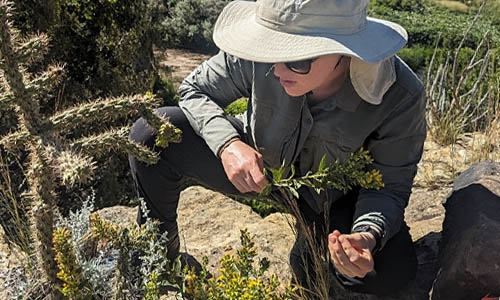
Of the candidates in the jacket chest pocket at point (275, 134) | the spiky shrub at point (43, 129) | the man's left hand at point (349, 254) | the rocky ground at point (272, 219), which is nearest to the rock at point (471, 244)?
the rocky ground at point (272, 219)

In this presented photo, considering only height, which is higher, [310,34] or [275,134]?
[310,34]

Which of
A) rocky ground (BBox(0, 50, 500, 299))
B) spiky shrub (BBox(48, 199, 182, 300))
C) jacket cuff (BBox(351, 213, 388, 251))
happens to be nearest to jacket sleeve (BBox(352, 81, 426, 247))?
jacket cuff (BBox(351, 213, 388, 251))

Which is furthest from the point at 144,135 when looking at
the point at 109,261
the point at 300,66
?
the point at 300,66

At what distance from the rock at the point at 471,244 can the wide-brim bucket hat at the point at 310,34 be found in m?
0.82

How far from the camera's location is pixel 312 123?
212cm

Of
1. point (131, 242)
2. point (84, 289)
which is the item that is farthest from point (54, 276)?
point (131, 242)

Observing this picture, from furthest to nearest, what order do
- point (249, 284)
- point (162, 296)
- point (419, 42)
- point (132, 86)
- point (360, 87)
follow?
point (419, 42) < point (132, 86) < point (162, 296) < point (360, 87) < point (249, 284)

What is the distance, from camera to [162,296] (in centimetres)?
238

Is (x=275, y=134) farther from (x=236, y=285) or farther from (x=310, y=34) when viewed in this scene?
(x=236, y=285)

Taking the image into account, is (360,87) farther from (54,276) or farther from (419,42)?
(419,42)

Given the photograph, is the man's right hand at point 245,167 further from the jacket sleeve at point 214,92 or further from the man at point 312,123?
the jacket sleeve at point 214,92

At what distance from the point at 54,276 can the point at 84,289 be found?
0.16 metres

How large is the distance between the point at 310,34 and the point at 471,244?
1.04 metres

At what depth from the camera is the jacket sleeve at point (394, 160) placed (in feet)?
6.59
